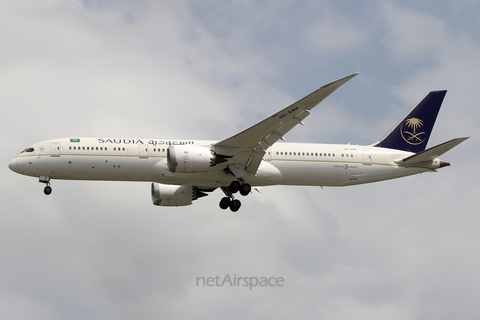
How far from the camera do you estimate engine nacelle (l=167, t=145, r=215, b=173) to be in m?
37.8

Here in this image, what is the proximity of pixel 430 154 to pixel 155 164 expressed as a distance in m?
19.0

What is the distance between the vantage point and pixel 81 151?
39906mm

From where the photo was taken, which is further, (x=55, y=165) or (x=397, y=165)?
(x=397, y=165)

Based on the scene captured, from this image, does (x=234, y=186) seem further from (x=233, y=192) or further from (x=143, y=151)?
(x=143, y=151)

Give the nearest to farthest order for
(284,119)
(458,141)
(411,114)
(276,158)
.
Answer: (284,119) < (458,141) < (276,158) < (411,114)

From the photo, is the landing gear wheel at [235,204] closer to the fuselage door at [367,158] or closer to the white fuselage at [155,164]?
the white fuselage at [155,164]

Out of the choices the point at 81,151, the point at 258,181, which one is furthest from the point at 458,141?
the point at 81,151

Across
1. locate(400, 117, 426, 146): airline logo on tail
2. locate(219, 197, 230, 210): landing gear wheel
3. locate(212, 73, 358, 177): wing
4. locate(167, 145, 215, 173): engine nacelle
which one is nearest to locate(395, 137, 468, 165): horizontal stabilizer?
locate(400, 117, 426, 146): airline logo on tail

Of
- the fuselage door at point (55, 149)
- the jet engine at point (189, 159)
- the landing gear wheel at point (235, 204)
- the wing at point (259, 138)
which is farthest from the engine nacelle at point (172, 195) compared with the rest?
the fuselage door at point (55, 149)

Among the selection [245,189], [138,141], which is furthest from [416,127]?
[138,141]

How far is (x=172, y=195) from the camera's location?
46000 millimetres

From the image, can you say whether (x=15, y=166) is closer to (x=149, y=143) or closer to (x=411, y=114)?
(x=149, y=143)

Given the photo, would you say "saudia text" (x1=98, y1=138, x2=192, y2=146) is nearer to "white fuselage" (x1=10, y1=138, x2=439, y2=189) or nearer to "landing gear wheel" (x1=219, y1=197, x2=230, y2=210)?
"white fuselage" (x1=10, y1=138, x2=439, y2=189)

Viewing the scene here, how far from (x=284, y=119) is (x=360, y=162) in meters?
9.91
